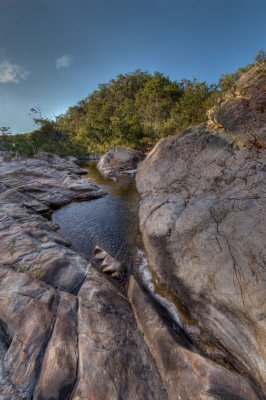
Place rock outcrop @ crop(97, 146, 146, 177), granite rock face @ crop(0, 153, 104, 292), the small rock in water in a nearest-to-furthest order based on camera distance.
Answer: granite rock face @ crop(0, 153, 104, 292)
the small rock in water
rock outcrop @ crop(97, 146, 146, 177)

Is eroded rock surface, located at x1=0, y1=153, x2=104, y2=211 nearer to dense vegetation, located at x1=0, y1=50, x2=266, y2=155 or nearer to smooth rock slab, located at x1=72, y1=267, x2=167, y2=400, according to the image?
smooth rock slab, located at x1=72, y1=267, x2=167, y2=400

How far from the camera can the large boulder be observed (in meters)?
4.87

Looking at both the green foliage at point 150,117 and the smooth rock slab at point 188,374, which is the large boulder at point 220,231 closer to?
the smooth rock slab at point 188,374

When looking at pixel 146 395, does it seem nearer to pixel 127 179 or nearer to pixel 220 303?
pixel 220 303

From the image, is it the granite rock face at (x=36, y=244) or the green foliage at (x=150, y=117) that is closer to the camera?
the granite rock face at (x=36, y=244)

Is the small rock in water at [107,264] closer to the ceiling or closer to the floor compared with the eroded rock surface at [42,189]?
closer to the floor

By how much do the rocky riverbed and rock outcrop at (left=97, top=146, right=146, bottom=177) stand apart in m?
20.7

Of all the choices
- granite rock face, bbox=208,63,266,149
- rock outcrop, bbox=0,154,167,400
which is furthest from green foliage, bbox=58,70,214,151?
rock outcrop, bbox=0,154,167,400

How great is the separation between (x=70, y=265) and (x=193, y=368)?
470 cm

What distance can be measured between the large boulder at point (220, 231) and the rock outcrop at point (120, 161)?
18.8 meters

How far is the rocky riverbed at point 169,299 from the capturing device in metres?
4.01

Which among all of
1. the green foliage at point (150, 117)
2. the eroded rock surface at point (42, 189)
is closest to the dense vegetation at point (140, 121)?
the green foliage at point (150, 117)

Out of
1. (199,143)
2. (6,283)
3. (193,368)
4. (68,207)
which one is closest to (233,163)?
(199,143)

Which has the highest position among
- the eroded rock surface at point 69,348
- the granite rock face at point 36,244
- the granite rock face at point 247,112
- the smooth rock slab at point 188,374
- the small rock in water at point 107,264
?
the granite rock face at point 247,112
